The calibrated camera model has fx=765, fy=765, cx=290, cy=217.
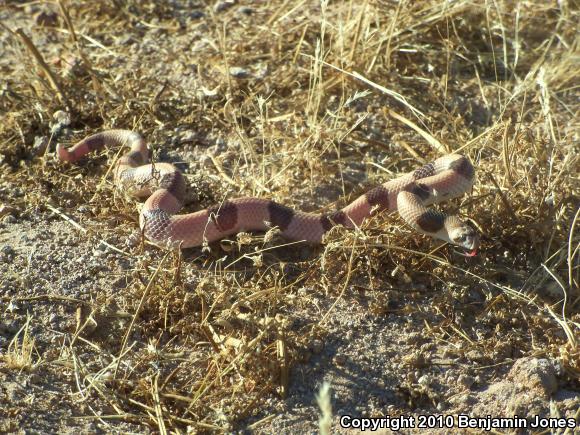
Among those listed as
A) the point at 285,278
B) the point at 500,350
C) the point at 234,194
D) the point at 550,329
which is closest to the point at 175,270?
the point at 285,278

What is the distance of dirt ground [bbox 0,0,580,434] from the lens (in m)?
3.85

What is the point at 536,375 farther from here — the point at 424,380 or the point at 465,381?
the point at 424,380

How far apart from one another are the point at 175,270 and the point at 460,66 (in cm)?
329

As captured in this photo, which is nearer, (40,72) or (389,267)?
(389,267)

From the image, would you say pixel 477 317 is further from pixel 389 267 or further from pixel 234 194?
pixel 234 194

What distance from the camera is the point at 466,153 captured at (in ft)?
17.4

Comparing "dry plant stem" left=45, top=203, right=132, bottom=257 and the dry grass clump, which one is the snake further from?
the dry grass clump

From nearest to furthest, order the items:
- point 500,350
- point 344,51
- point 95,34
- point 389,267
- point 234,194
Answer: point 500,350, point 389,267, point 234,194, point 344,51, point 95,34

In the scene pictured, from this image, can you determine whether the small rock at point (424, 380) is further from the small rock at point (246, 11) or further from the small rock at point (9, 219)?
the small rock at point (246, 11)

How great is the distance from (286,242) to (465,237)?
1.10 m

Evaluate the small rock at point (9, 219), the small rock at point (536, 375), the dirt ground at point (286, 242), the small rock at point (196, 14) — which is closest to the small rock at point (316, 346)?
the dirt ground at point (286, 242)

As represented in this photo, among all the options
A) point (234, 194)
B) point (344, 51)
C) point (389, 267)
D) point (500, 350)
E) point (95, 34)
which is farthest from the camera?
point (95, 34)

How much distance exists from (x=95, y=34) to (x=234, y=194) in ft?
8.61

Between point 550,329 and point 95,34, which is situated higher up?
point 95,34
